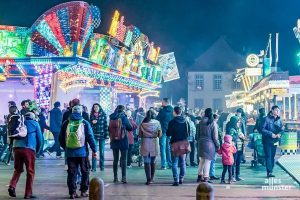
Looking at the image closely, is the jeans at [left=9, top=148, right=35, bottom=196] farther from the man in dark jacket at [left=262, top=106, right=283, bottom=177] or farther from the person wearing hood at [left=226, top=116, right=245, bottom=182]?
the man in dark jacket at [left=262, top=106, right=283, bottom=177]

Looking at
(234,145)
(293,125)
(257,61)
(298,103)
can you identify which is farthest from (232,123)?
(257,61)

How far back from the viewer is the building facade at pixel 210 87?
66.2 metres

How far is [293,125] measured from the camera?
71.9 feet

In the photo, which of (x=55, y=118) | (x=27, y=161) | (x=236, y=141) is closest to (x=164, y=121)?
(x=236, y=141)

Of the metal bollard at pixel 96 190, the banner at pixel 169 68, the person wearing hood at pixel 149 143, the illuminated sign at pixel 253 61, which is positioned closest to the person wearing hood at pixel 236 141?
the person wearing hood at pixel 149 143

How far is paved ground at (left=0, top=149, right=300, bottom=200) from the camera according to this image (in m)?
9.64

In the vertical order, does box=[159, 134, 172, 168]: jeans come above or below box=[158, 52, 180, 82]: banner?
below

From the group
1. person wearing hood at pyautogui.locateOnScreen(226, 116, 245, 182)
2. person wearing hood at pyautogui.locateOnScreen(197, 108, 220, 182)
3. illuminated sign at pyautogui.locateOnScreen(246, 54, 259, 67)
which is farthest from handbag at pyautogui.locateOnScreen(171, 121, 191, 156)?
illuminated sign at pyautogui.locateOnScreen(246, 54, 259, 67)

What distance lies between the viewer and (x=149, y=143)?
1126 centimetres

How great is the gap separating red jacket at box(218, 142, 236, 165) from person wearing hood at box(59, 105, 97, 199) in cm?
354

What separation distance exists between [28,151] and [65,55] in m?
12.0

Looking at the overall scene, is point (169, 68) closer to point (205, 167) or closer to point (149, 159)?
point (149, 159)

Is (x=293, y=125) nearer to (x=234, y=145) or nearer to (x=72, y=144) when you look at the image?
(x=234, y=145)

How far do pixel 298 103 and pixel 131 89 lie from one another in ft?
44.0
